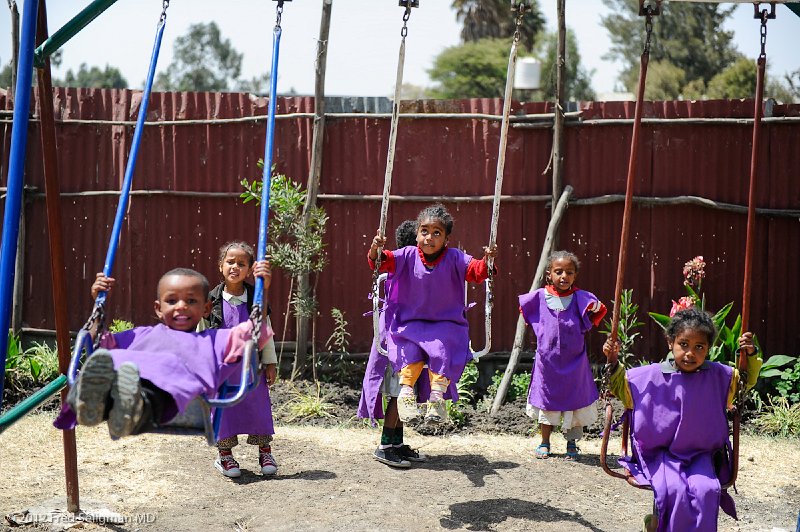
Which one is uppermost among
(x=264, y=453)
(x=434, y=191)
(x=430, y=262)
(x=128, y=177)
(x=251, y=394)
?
(x=434, y=191)

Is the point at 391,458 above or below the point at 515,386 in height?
below

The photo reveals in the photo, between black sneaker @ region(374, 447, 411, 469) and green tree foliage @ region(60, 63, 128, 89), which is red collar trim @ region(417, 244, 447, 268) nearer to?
black sneaker @ region(374, 447, 411, 469)

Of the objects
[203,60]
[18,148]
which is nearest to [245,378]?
[18,148]

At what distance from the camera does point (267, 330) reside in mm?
4355

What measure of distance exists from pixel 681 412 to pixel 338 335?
4281 mm

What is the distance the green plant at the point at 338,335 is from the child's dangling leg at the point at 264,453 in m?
2.14

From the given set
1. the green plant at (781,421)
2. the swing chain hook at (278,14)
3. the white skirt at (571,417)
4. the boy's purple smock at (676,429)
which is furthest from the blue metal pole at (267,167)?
the green plant at (781,421)

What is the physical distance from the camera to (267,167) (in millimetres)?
4707

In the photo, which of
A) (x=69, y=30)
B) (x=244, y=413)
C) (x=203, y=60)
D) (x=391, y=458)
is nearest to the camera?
(x=69, y=30)

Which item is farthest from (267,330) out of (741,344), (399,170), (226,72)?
(226,72)

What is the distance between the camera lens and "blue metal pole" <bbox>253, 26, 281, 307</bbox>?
441cm

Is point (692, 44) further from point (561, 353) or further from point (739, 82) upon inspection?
point (561, 353)

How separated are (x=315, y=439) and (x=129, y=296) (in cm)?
264

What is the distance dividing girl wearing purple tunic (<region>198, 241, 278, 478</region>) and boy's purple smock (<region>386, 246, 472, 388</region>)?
79 cm
